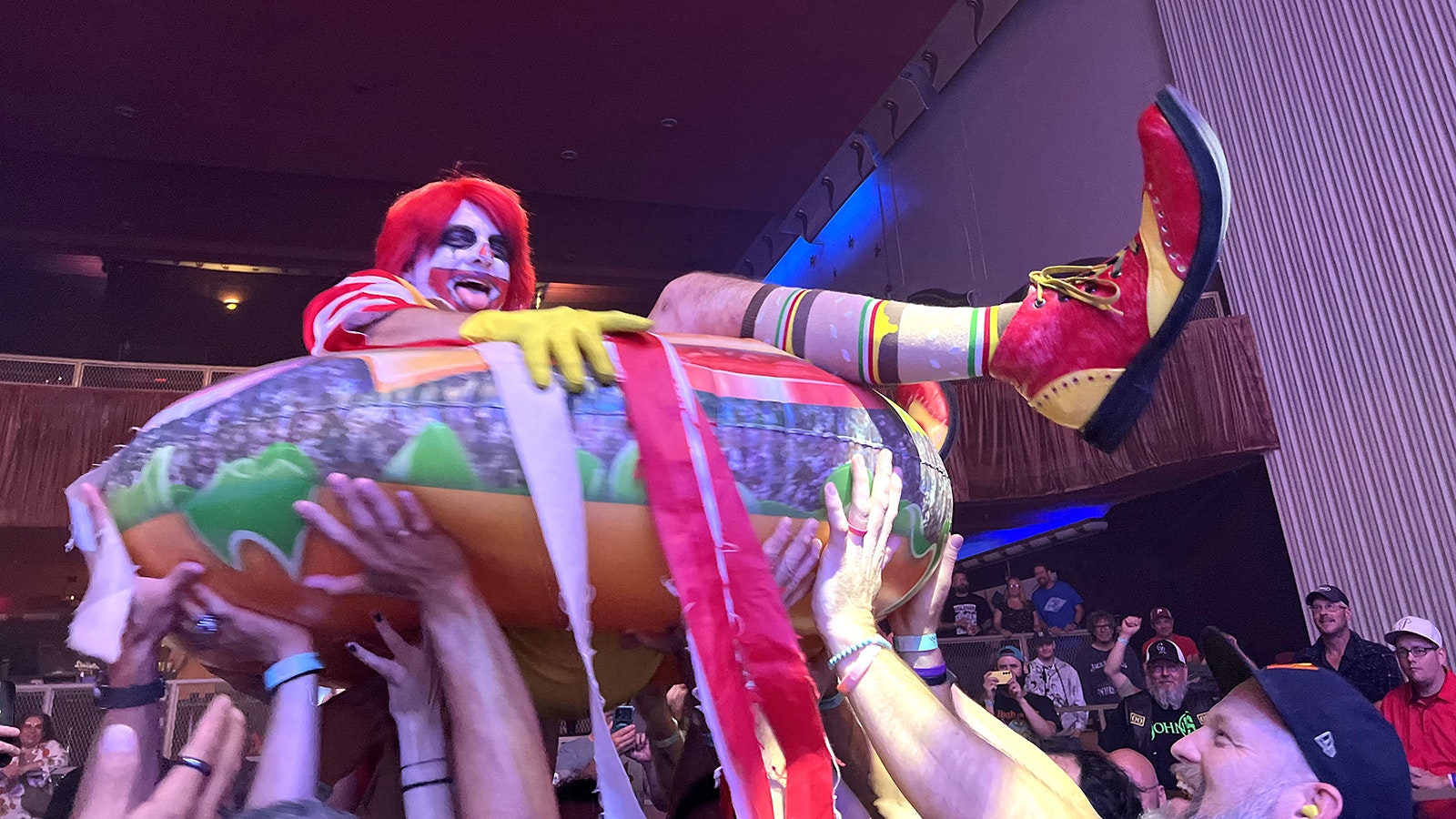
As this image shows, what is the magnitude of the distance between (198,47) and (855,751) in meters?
5.97

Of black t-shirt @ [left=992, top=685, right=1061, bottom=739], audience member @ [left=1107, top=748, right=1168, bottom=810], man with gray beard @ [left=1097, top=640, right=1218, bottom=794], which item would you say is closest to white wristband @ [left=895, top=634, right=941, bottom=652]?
audience member @ [left=1107, top=748, right=1168, bottom=810]

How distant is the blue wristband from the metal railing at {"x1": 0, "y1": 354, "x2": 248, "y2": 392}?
567cm

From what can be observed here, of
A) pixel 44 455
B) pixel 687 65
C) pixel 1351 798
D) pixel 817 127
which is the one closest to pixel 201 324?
pixel 44 455

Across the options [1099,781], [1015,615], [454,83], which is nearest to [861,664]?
[1099,781]

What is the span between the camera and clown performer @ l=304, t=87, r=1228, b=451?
111cm

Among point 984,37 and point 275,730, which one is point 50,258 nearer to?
point 984,37

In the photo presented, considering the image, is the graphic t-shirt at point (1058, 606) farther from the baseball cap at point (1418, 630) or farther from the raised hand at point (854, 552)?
the raised hand at point (854, 552)

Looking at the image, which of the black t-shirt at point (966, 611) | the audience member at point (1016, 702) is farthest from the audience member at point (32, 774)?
the black t-shirt at point (966, 611)

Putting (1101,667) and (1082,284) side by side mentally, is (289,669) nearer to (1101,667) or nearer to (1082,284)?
(1082,284)

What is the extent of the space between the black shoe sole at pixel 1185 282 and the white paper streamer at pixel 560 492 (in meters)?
0.58

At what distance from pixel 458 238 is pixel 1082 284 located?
858mm

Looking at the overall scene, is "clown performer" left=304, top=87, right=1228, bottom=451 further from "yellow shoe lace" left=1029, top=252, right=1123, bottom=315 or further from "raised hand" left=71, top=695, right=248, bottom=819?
"raised hand" left=71, top=695, right=248, bottom=819

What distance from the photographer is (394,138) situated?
22.1ft

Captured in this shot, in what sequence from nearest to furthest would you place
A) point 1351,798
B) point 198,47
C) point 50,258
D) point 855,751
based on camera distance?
point 1351,798
point 855,751
point 198,47
point 50,258
